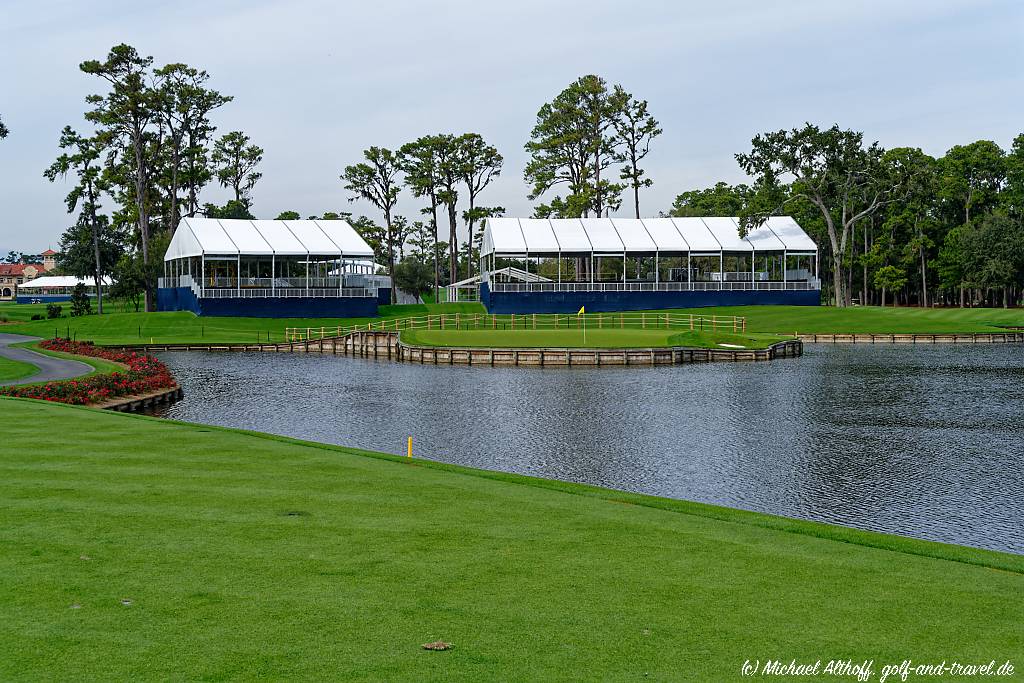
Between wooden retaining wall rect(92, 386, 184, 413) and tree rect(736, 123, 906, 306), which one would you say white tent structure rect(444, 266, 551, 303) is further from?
wooden retaining wall rect(92, 386, 184, 413)

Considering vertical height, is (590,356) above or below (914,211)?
below

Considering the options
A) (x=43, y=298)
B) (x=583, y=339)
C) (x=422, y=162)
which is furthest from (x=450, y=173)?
(x=43, y=298)

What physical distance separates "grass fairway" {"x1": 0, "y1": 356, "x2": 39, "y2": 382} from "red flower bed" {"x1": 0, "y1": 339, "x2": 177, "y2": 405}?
3.50m

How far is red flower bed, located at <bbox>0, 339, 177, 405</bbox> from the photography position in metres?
31.5

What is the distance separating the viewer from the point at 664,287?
314 feet

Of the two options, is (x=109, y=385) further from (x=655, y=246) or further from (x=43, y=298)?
(x=43, y=298)

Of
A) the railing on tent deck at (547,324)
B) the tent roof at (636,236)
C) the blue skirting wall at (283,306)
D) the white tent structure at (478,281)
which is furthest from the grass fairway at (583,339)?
the white tent structure at (478,281)

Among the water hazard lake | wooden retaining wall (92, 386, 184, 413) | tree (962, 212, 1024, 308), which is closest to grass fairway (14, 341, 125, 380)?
wooden retaining wall (92, 386, 184, 413)

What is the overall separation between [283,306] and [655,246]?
125 ft

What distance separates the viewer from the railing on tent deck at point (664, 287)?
95.4 m

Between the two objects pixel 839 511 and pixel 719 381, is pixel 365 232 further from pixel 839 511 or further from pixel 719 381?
pixel 839 511

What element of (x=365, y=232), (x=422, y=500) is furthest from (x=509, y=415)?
(x=365, y=232)

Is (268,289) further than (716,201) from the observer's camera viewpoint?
No

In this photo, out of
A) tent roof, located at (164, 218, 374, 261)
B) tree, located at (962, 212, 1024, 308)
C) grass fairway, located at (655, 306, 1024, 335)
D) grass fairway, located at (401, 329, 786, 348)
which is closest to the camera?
grass fairway, located at (401, 329, 786, 348)
